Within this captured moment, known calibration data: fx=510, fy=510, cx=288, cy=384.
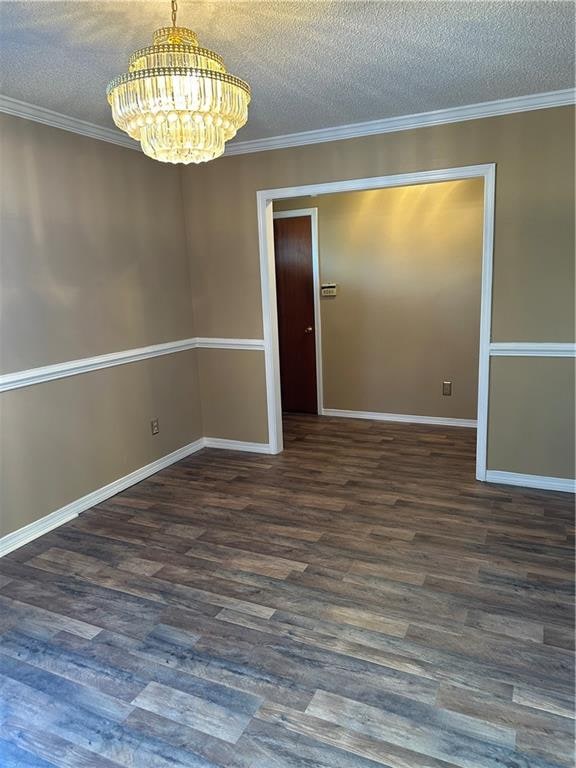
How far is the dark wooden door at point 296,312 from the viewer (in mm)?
5301

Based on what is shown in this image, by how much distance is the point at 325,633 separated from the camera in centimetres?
216

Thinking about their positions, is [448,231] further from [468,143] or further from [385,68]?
[385,68]

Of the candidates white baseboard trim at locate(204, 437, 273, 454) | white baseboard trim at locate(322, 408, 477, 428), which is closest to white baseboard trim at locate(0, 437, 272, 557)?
white baseboard trim at locate(204, 437, 273, 454)

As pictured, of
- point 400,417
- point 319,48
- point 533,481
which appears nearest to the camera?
point 319,48

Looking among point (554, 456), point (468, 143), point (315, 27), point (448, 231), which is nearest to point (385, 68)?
point (315, 27)

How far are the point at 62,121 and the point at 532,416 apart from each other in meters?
3.52

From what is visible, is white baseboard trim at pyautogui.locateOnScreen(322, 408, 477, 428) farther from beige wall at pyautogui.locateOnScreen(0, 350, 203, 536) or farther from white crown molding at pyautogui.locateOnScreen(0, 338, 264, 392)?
beige wall at pyautogui.locateOnScreen(0, 350, 203, 536)

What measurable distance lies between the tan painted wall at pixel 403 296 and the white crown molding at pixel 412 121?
44.3 inches

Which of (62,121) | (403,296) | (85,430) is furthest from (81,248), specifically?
(403,296)

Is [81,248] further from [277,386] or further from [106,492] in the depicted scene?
[277,386]

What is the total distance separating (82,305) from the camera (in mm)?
3332

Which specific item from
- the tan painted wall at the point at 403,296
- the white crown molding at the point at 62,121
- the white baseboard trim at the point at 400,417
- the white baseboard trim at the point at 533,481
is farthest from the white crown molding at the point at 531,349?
the white crown molding at the point at 62,121

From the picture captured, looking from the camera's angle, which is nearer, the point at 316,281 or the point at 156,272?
the point at 156,272

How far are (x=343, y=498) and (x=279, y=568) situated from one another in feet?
3.03
